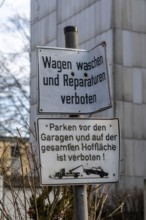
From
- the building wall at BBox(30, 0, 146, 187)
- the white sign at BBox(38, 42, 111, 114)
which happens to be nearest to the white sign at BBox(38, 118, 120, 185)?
the white sign at BBox(38, 42, 111, 114)

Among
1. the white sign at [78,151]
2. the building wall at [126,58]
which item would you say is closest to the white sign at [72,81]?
the white sign at [78,151]

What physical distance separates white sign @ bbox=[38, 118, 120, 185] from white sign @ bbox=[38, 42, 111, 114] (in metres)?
0.12

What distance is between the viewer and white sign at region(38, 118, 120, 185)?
4.37 meters

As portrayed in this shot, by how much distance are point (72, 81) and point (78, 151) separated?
520 millimetres

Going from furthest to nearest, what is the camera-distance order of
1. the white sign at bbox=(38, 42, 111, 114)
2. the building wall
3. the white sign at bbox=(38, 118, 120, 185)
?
the building wall, the white sign at bbox=(38, 42, 111, 114), the white sign at bbox=(38, 118, 120, 185)

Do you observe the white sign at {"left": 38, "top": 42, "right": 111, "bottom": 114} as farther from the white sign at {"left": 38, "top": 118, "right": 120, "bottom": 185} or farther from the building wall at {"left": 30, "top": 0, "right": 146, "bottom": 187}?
the building wall at {"left": 30, "top": 0, "right": 146, "bottom": 187}

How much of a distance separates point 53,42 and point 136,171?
976cm

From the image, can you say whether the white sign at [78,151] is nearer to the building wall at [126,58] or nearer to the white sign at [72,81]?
the white sign at [72,81]

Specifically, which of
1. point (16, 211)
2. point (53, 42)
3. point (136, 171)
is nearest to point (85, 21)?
point (53, 42)

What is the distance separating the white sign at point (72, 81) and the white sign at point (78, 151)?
4.9 inches

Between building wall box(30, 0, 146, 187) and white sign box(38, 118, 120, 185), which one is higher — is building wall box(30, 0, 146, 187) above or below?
above

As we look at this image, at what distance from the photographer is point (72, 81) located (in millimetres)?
4609

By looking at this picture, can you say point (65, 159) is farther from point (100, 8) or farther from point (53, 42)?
point (53, 42)

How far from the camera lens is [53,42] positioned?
35938 mm
